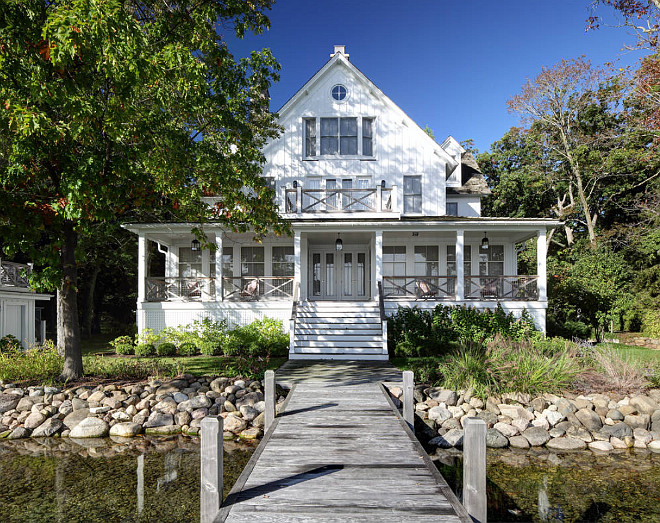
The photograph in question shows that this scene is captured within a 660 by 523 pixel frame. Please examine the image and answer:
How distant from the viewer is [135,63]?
22.1 ft

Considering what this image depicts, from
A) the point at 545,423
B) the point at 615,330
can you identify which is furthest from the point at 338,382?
the point at 615,330

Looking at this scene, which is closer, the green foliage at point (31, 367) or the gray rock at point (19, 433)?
the gray rock at point (19, 433)

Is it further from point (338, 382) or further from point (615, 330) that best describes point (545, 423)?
point (615, 330)

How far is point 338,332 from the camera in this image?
1429cm

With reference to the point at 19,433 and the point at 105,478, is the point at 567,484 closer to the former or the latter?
the point at 105,478

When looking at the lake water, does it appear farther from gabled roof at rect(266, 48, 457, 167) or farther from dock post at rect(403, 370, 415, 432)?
gabled roof at rect(266, 48, 457, 167)

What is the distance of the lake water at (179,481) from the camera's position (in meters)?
5.97

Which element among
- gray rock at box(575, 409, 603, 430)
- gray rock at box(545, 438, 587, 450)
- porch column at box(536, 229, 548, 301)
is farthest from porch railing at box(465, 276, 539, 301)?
gray rock at box(545, 438, 587, 450)

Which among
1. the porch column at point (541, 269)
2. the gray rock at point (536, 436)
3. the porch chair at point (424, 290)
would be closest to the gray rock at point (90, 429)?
the gray rock at point (536, 436)

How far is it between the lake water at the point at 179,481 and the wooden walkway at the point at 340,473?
4.65 feet

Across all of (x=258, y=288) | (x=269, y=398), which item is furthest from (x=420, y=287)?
(x=269, y=398)

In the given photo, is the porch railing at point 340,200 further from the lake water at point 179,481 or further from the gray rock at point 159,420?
the lake water at point 179,481

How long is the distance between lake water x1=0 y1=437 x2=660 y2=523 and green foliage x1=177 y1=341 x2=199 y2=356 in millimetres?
6030

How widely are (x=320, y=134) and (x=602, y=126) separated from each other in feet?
64.8
